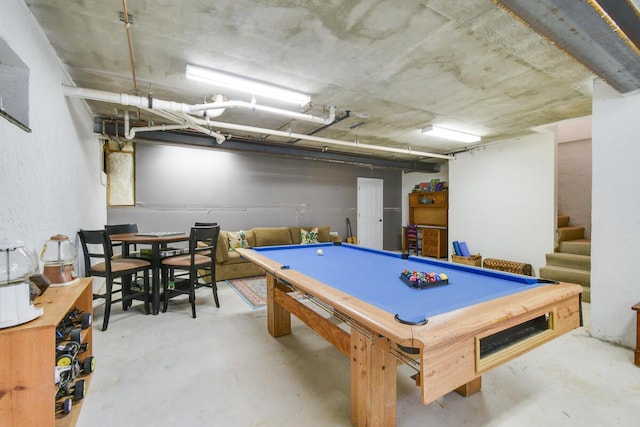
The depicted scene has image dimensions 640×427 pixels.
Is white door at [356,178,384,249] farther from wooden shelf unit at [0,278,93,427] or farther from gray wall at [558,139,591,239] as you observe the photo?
wooden shelf unit at [0,278,93,427]

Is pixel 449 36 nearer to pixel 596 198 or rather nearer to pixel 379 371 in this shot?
pixel 596 198

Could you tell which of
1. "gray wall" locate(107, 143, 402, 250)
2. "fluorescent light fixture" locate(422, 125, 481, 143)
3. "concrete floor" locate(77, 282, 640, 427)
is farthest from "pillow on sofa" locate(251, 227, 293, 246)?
"fluorescent light fixture" locate(422, 125, 481, 143)

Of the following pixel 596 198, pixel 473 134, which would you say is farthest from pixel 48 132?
pixel 473 134

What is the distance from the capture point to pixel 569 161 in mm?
5301

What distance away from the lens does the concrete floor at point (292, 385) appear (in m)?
1.61

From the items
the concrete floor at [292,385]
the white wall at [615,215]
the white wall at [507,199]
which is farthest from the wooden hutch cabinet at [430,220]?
the concrete floor at [292,385]

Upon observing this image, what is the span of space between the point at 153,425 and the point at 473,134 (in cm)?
568

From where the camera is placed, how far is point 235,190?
5.93 meters

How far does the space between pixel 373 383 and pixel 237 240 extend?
4.29m

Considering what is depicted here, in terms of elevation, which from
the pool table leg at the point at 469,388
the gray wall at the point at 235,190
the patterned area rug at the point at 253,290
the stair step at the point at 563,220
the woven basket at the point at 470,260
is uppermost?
the gray wall at the point at 235,190

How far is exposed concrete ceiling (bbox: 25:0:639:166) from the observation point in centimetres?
190

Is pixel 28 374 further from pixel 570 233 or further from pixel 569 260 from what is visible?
pixel 570 233

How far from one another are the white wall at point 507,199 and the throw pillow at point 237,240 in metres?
4.69

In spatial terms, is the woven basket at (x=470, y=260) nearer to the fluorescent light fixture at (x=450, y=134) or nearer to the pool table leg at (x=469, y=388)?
the fluorescent light fixture at (x=450, y=134)
